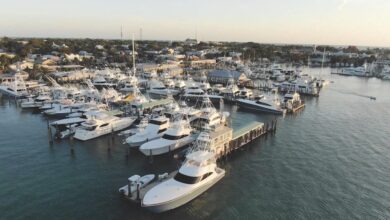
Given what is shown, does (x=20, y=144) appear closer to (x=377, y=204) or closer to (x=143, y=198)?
(x=143, y=198)

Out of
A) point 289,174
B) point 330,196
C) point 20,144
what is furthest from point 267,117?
point 20,144

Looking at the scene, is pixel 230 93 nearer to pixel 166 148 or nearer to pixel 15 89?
pixel 166 148

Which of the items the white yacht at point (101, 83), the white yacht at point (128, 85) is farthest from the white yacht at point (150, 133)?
the white yacht at point (101, 83)

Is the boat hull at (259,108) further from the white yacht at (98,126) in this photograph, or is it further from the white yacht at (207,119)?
the white yacht at (98,126)

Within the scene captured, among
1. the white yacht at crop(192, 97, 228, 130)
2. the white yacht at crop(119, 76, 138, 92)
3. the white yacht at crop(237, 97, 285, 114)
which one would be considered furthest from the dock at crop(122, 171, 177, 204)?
the white yacht at crop(119, 76, 138, 92)

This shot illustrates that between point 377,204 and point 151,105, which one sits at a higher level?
point 151,105

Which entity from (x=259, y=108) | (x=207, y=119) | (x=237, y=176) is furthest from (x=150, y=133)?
(x=259, y=108)
